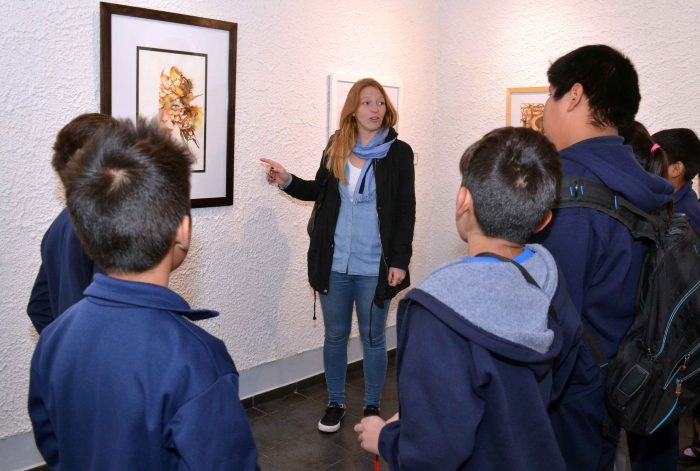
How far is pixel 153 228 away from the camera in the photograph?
1.09 meters

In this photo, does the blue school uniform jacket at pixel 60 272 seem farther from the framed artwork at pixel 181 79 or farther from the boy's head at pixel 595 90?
the boy's head at pixel 595 90

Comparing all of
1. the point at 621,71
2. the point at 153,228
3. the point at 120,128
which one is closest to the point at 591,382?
the point at 621,71

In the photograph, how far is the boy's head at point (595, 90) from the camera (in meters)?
1.58

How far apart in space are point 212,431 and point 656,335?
3.80 ft

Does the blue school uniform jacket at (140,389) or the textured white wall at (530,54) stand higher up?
the textured white wall at (530,54)

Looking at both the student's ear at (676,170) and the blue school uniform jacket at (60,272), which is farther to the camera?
the student's ear at (676,170)

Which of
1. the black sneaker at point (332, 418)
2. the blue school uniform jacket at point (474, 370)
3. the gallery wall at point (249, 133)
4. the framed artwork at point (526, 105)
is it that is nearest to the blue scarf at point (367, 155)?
the gallery wall at point (249, 133)

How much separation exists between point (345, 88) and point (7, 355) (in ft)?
7.51

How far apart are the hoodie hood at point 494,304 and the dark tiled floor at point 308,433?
190cm

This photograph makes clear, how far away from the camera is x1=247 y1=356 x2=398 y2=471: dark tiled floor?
2.88m

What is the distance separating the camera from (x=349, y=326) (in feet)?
10.3

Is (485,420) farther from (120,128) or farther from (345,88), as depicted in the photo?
(345,88)

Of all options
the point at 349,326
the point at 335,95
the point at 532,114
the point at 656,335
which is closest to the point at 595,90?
the point at 656,335

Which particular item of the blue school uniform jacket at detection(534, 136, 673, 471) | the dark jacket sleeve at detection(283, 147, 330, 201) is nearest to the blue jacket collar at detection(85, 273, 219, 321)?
the blue school uniform jacket at detection(534, 136, 673, 471)
